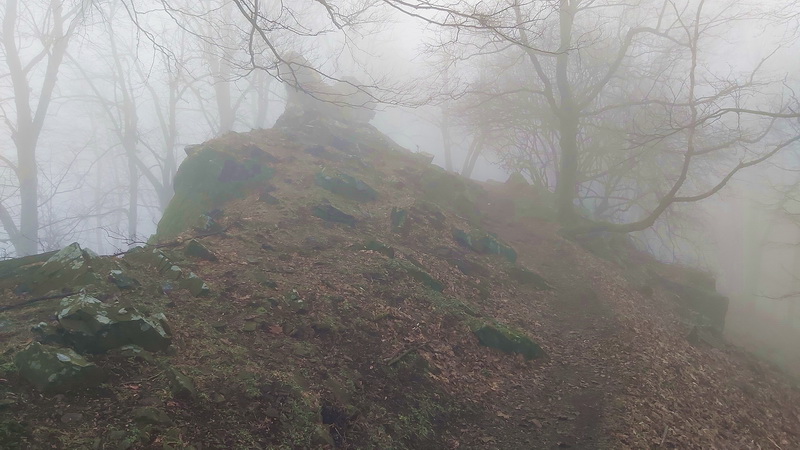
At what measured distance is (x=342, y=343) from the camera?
5.30 meters

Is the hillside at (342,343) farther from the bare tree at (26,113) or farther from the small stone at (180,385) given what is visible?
the bare tree at (26,113)

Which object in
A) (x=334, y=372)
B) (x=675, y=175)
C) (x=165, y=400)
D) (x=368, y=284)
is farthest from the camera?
(x=675, y=175)

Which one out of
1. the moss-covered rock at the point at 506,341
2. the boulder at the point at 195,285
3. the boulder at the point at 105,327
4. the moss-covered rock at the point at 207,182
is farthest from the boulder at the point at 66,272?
the moss-covered rock at the point at 506,341

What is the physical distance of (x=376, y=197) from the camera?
11.9m

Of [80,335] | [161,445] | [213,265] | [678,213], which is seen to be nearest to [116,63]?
[213,265]

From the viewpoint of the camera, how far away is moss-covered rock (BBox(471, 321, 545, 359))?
21.2ft

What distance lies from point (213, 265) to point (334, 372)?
2.81 meters

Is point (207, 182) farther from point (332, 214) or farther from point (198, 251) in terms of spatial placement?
point (198, 251)

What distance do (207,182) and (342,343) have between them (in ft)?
24.0

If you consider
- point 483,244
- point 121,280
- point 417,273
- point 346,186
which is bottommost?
point 121,280

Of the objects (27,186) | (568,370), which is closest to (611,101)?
(568,370)

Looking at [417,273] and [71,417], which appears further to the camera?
[417,273]

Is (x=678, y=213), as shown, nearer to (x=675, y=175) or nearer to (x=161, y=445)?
(x=675, y=175)

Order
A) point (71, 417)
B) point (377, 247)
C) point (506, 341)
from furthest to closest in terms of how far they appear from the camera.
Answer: point (377, 247) → point (506, 341) → point (71, 417)
